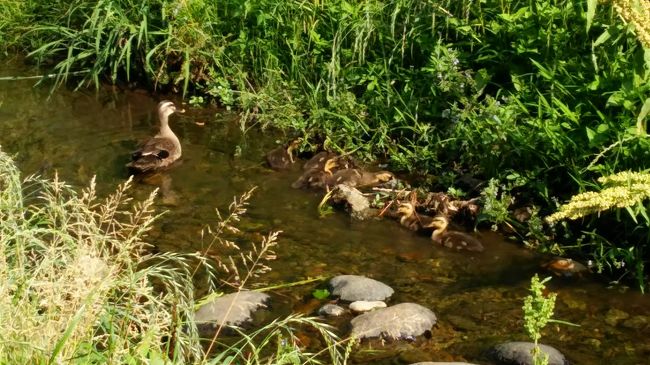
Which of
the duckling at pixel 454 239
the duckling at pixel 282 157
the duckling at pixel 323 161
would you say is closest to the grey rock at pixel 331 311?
the duckling at pixel 454 239

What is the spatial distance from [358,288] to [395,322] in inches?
21.9

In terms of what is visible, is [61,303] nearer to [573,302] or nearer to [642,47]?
[573,302]

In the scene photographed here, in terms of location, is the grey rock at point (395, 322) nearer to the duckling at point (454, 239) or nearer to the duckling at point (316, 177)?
the duckling at point (454, 239)

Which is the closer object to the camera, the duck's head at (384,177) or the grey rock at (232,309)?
the grey rock at (232,309)

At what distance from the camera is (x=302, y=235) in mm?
7770

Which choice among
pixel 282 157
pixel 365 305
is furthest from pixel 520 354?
pixel 282 157

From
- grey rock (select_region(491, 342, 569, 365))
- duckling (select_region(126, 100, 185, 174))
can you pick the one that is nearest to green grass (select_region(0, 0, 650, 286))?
duckling (select_region(126, 100, 185, 174))

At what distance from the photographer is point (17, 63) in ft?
40.2

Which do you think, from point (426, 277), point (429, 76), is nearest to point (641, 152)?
point (426, 277)

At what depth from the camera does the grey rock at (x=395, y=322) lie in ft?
19.9

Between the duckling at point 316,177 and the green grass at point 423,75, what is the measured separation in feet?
1.37

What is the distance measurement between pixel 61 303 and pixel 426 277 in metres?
3.73

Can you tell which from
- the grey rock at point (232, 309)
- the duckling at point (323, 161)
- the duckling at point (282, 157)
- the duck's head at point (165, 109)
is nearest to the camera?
the grey rock at point (232, 309)

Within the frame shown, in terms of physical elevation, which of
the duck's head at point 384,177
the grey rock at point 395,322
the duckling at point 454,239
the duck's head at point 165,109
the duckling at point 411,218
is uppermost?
the grey rock at point 395,322
